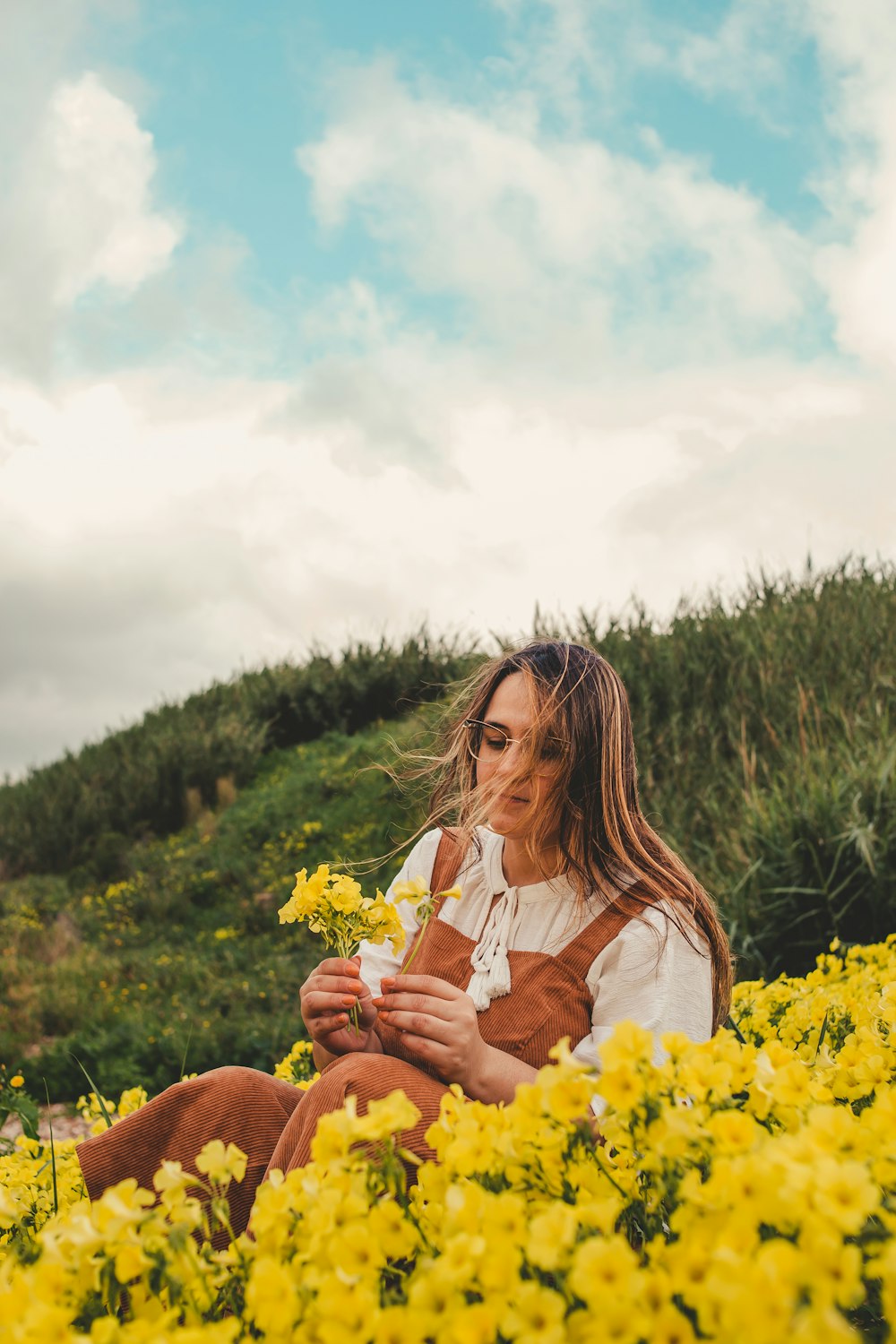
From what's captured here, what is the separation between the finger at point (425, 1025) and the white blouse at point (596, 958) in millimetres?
298

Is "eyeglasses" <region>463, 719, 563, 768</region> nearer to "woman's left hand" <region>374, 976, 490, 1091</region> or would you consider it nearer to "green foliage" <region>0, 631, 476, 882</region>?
"woman's left hand" <region>374, 976, 490, 1091</region>

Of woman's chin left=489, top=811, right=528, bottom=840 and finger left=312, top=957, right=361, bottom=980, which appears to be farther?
woman's chin left=489, top=811, right=528, bottom=840

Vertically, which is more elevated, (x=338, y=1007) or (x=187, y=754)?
(x=187, y=754)

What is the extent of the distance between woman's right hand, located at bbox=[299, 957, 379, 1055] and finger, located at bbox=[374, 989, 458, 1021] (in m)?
0.10

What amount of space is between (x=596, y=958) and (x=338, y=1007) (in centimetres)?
53

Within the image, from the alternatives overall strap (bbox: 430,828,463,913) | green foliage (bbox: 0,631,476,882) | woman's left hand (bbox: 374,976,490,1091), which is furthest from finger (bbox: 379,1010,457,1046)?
green foliage (bbox: 0,631,476,882)

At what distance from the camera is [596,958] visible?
6.30ft

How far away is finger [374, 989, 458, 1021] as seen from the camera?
5.21ft

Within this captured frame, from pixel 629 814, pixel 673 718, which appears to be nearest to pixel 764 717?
pixel 673 718

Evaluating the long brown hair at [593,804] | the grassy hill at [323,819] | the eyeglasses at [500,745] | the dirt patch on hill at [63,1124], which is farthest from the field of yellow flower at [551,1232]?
the dirt patch on hill at [63,1124]

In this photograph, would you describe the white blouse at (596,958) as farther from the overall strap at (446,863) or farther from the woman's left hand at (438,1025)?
the woman's left hand at (438,1025)

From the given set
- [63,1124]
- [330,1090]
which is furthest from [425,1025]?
[63,1124]

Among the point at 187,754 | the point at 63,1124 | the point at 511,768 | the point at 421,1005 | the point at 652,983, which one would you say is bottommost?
the point at 63,1124

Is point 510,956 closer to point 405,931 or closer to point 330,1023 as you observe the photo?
point 405,931
